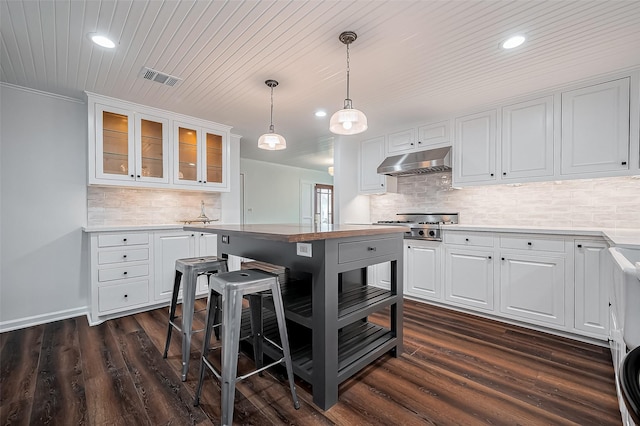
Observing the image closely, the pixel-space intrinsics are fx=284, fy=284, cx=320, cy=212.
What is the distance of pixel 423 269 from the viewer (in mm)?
3373

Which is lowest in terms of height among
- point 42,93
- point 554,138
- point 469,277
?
point 469,277

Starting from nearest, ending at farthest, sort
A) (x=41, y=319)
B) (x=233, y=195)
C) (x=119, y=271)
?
1. (x=41, y=319)
2. (x=119, y=271)
3. (x=233, y=195)

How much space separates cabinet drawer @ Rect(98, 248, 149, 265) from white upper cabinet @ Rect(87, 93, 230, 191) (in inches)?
29.7

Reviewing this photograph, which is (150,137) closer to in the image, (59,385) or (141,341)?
(141,341)

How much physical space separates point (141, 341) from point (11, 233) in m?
1.76

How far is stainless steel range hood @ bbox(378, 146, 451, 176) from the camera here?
336 cm

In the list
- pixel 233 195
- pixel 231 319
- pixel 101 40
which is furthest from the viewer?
pixel 233 195

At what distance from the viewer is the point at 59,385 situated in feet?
5.88

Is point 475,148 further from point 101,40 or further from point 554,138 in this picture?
point 101,40

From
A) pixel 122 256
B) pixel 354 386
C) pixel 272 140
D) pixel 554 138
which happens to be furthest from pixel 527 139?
pixel 122 256

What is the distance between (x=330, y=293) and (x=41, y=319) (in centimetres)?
318

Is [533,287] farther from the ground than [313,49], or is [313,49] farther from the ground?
[313,49]

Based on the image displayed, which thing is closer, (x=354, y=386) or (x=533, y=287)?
(x=354, y=386)

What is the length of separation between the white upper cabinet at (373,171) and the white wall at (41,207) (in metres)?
3.49
